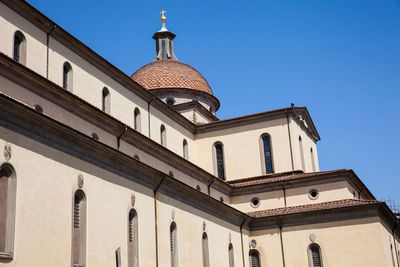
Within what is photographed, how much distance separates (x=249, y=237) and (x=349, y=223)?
5.72m

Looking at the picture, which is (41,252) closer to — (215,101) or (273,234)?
(273,234)

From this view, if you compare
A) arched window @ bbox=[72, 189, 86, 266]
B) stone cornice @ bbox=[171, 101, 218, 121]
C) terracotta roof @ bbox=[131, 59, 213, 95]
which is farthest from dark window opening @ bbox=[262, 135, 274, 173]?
arched window @ bbox=[72, 189, 86, 266]

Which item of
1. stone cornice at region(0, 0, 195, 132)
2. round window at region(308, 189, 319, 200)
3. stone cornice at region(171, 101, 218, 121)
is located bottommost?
round window at region(308, 189, 319, 200)

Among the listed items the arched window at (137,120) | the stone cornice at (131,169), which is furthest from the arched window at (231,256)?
the arched window at (137,120)

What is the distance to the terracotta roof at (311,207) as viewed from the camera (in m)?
32.0

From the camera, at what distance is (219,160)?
38.0m

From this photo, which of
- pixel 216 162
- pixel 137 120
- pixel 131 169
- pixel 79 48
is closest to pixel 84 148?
pixel 131 169

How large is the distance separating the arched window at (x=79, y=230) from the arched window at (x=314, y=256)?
57.9 feet

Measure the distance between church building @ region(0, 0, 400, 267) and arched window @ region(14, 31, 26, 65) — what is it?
47 millimetres

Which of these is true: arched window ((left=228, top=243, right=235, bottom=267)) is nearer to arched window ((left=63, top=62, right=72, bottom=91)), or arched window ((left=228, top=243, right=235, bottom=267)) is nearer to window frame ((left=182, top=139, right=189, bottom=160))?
window frame ((left=182, top=139, right=189, bottom=160))

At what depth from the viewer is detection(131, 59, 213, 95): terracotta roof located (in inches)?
1640

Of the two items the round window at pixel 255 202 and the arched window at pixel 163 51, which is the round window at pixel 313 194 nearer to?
the round window at pixel 255 202

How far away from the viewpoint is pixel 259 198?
35.4 meters

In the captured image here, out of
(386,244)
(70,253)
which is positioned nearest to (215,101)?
(386,244)
